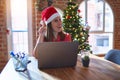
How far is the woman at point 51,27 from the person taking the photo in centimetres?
195

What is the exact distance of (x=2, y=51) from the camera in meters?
4.59

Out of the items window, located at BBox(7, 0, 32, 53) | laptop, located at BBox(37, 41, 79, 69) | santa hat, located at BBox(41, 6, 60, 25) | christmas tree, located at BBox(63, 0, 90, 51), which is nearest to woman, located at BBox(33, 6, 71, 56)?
santa hat, located at BBox(41, 6, 60, 25)

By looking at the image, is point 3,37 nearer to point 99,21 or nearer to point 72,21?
point 72,21

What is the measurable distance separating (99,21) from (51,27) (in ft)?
11.9

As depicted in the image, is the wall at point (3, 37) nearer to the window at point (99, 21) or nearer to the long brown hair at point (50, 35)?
the window at point (99, 21)

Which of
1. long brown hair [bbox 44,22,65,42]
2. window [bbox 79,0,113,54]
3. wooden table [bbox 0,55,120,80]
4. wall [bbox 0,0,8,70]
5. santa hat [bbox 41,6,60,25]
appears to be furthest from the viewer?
window [bbox 79,0,113,54]

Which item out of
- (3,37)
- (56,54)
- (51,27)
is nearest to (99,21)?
(3,37)

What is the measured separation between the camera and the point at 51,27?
80.4 inches

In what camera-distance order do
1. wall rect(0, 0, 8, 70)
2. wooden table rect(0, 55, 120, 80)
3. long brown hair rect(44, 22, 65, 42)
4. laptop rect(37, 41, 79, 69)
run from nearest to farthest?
wooden table rect(0, 55, 120, 80)
laptop rect(37, 41, 79, 69)
long brown hair rect(44, 22, 65, 42)
wall rect(0, 0, 8, 70)

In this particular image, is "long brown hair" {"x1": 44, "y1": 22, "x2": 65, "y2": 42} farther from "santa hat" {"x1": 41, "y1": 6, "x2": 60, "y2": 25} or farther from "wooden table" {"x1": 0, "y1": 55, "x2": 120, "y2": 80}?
"wooden table" {"x1": 0, "y1": 55, "x2": 120, "y2": 80}

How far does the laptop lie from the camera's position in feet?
5.21

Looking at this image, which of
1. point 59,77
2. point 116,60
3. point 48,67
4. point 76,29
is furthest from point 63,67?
point 76,29

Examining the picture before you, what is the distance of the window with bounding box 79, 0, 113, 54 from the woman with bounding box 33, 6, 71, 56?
10.7ft

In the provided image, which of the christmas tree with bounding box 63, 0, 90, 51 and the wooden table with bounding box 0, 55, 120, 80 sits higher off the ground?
the christmas tree with bounding box 63, 0, 90, 51
